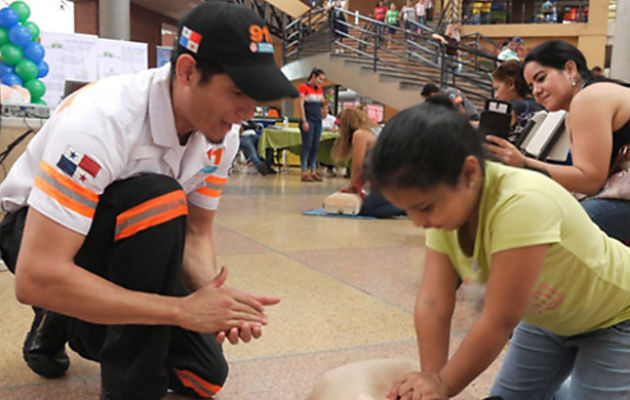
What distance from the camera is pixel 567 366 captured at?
153cm

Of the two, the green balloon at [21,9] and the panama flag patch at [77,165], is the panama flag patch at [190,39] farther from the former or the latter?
the green balloon at [21,9]

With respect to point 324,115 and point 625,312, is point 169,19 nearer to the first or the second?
point 324,115

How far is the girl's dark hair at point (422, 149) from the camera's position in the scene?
3.50ft

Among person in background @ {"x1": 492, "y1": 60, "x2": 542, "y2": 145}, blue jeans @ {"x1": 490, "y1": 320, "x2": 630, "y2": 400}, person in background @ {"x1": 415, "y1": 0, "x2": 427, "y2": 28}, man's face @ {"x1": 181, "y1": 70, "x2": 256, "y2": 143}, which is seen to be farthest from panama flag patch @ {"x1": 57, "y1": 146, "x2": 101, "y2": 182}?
person in background @ {"x1": 415, "y1": 0, "x2": 427, "y2": 28}

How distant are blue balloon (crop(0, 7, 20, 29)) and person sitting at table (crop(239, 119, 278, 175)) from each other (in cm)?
581

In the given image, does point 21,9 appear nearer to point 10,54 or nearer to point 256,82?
point 10,54

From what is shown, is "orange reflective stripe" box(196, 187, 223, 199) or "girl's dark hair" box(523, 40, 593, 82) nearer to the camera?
"orange reflective stripe" box(196, 187, 223, 199)

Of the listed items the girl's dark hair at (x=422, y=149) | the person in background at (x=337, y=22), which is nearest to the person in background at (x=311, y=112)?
the person in background at (x=337, y=22)

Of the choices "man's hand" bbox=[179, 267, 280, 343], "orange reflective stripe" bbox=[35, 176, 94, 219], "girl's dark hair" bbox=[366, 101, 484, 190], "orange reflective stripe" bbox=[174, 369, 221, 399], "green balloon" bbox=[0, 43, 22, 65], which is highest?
"green balloon" bbox=[0, 43, 22, 65]

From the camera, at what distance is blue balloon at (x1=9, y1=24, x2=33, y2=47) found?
4172 millimetres

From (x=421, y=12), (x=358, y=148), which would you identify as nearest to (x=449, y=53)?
(x=358, y=148)

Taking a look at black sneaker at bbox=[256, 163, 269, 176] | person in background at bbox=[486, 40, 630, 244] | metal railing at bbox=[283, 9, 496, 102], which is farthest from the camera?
metal railing at bbox=[283, 9, 496, 102]

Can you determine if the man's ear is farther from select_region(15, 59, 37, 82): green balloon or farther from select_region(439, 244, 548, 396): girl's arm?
select_region(15, 59, 37, 82): green balloon

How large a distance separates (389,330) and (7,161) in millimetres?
3371
